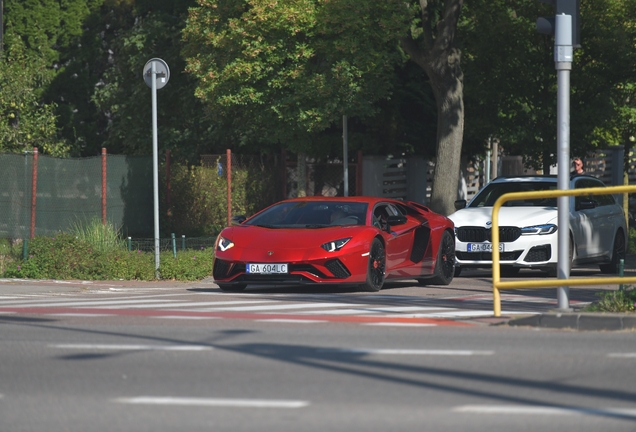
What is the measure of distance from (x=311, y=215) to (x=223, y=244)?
139cm

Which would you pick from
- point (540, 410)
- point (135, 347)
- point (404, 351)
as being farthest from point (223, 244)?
point (540, 410)

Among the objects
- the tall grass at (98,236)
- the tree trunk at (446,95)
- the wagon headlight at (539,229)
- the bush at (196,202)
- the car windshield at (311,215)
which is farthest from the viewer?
the bush at (196,202)

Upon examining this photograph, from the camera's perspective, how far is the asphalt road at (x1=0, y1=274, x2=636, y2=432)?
22.9 ft

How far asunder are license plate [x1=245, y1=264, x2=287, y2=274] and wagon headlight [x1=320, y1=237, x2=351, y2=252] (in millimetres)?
569

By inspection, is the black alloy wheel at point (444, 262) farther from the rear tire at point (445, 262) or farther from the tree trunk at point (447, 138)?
the tree trunk at point (447, 138)

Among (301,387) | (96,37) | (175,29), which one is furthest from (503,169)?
(301,387)

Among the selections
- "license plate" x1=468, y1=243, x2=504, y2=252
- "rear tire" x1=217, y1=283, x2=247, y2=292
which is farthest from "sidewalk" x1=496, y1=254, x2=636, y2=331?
"license plate" x1=468, y1=243, x2=504, y2=252

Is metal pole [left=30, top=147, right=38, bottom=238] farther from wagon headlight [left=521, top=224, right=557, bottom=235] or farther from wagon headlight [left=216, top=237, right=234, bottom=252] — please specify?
wagon headlight [left=521, top=224, right=557, bottom=235]

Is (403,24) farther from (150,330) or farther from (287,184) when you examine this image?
(150,330)

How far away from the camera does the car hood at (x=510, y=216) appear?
61.0 ft

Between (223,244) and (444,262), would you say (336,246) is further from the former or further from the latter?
(444,262)

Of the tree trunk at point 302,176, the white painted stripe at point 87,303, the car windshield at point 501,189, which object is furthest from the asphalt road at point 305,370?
the tree trunk at point 302,176

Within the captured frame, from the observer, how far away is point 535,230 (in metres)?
18.5

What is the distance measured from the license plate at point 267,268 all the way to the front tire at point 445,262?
2927mm
